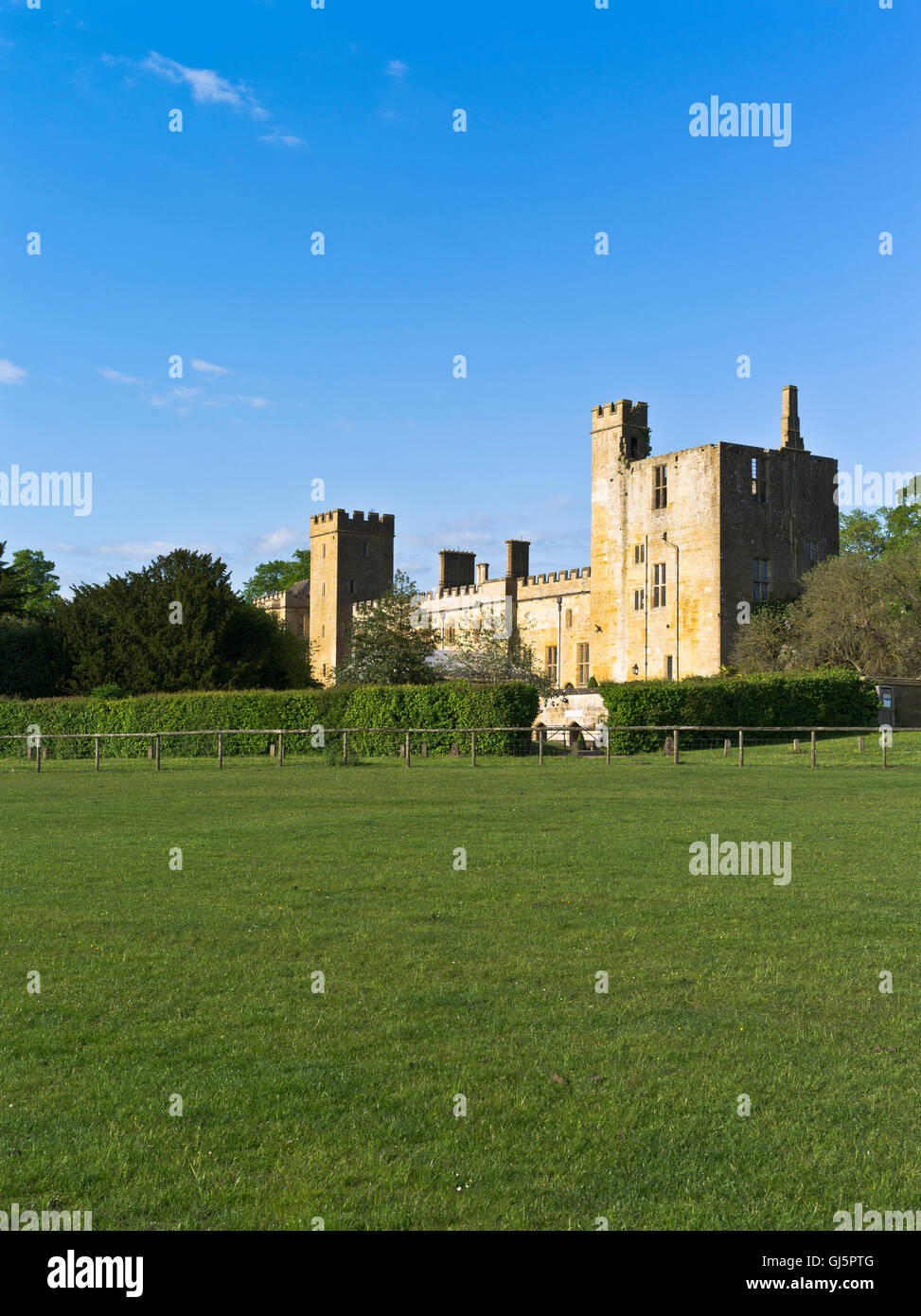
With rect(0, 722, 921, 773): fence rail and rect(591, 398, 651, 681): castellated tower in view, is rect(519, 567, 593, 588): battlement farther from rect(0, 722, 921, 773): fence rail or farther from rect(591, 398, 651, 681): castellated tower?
rect(0, 722, 921, 773): fence rail

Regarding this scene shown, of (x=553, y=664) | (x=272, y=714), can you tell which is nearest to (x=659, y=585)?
(x=553, y=664)

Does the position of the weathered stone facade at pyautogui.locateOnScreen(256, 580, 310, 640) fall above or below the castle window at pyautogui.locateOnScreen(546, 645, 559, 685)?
above


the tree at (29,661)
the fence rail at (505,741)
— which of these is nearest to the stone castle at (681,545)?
the fence rail at (505,741)

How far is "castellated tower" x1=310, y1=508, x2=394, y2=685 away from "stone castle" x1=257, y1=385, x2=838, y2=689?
2004 cm

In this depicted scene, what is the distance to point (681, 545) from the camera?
5566 cm

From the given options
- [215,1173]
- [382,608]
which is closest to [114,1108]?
[215,1173]

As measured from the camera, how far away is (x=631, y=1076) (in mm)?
5668

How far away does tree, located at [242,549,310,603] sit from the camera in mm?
105625

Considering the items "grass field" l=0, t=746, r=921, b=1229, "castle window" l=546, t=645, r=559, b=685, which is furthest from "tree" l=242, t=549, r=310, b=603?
"grass field" l=0, t=746, r=921, b=1229

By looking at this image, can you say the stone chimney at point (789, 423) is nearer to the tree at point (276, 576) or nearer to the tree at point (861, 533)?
the tree at point (861, 533)

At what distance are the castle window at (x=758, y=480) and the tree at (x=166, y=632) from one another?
80.7ft
